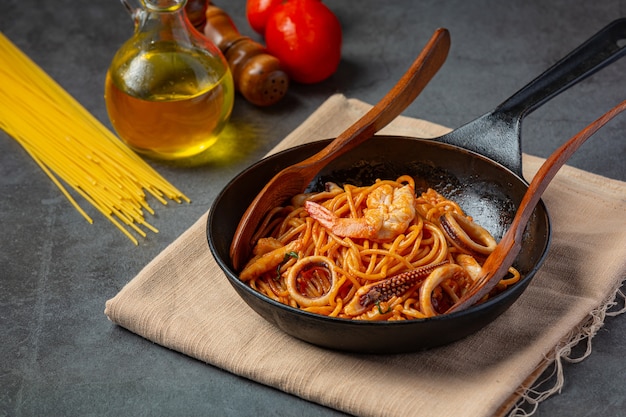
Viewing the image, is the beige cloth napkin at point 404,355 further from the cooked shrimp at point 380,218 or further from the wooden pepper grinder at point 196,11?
the wooden pepper grinder at point 196,11

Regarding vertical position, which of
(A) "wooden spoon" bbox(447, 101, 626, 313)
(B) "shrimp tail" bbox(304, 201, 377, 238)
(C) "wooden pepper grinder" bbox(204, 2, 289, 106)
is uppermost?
(A) "wooden spoon" bbox(447, 101, 626, 313)

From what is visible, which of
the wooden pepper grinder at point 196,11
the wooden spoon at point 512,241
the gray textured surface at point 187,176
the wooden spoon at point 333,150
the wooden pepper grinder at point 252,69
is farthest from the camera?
the wooden pepper grinder at point 252,69

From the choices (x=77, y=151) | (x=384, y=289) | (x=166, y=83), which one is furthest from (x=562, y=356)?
(x=77, y=151)

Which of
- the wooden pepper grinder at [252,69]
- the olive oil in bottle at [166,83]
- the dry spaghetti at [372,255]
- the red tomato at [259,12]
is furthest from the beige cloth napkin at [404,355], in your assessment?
the red tomato at [259,12]

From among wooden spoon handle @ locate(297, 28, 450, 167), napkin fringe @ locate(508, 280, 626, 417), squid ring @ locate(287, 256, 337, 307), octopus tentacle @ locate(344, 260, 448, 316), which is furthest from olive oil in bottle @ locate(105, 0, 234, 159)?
napkin fringe @ locate(508, 280, 626, 417)

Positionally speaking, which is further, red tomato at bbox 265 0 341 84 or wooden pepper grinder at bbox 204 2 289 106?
red tomato at bbox 265 0 341 84

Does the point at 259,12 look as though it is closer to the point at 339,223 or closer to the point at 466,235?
the point at 339,223

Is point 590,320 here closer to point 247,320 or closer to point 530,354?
point 530,354

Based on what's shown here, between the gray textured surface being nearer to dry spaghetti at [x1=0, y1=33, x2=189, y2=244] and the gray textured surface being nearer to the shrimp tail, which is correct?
dry spaghetti at [x1=0, y1=33, x2=189, y2=244]
